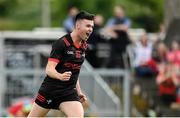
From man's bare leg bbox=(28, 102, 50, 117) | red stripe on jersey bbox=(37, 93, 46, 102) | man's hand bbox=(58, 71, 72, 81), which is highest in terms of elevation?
man's hand bbox=(58, 71, 72, 81)

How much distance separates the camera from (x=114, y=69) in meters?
22.3

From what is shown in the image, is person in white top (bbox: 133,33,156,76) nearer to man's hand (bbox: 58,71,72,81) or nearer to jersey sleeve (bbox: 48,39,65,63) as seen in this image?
jersey sleeve (bbox: 48,39,65,63)

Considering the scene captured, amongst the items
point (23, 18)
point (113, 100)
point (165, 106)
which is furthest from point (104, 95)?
point (23, 18)

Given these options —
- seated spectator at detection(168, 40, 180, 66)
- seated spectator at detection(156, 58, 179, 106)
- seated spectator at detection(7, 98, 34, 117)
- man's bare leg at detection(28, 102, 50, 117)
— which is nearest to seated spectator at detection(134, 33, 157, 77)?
seated spectator at detection(168, 40, 180, 66)

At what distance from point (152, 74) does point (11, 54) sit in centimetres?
346

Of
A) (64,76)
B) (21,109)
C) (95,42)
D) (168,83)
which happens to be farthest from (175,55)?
(64,76)

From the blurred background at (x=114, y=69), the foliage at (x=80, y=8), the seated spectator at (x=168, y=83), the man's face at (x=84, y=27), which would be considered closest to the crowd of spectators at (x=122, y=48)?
the blurred background at (x=114, y=69)

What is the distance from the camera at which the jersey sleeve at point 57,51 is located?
41.0ft

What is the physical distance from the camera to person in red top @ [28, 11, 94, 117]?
41.1 feet

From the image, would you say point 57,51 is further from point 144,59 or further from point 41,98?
point 144,59

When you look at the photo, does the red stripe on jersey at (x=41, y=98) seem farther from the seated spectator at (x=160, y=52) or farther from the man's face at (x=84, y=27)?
the seated spectator at (x=160, y=52)

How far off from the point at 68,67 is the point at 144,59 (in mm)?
9710

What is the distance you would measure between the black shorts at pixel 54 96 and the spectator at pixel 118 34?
9209 mm

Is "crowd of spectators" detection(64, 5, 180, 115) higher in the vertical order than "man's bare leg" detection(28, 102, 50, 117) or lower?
lower
